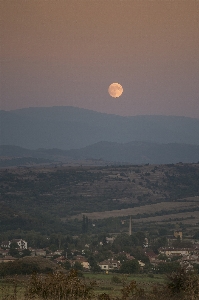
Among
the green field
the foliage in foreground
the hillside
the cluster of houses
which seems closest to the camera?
the foliage in foreground

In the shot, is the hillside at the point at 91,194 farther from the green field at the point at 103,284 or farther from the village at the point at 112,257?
the green field at the point at 103,284

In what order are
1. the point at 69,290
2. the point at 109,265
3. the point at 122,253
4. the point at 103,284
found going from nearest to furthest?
the point at 69,290 < the point at 103,284 < the point at 109,265 < the point at 122,253

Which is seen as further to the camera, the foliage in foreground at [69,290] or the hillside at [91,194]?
the hillside at [91,194]

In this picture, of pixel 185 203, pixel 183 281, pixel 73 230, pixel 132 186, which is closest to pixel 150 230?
pixel 73 230

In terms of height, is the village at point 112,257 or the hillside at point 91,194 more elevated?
the hillside at point 91,194

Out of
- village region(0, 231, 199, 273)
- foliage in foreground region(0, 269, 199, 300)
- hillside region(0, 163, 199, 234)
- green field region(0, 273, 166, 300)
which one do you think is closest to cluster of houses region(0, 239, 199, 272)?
village region(0, 231, 199, 273)

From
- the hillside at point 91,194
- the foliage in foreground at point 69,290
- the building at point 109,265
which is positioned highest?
the hillside at point 91,194

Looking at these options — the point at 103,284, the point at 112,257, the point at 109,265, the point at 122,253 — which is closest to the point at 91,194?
the point at 122,253

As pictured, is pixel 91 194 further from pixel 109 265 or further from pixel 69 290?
pixel 69 290

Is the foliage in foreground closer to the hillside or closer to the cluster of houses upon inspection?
the cluster of houses

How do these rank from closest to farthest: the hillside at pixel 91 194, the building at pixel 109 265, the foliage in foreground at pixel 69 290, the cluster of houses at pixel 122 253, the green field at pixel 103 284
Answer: the foliage in foreground at pixel 69 290 → the green field at pixel 103 284 → the building at pixel 109 265 → the cluster of houses at pixel 122 253 → the hillside at pixel 91 194

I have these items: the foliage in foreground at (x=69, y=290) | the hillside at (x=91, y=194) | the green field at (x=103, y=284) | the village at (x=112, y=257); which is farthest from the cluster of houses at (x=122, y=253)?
the hillside at (x=91, y=194)
